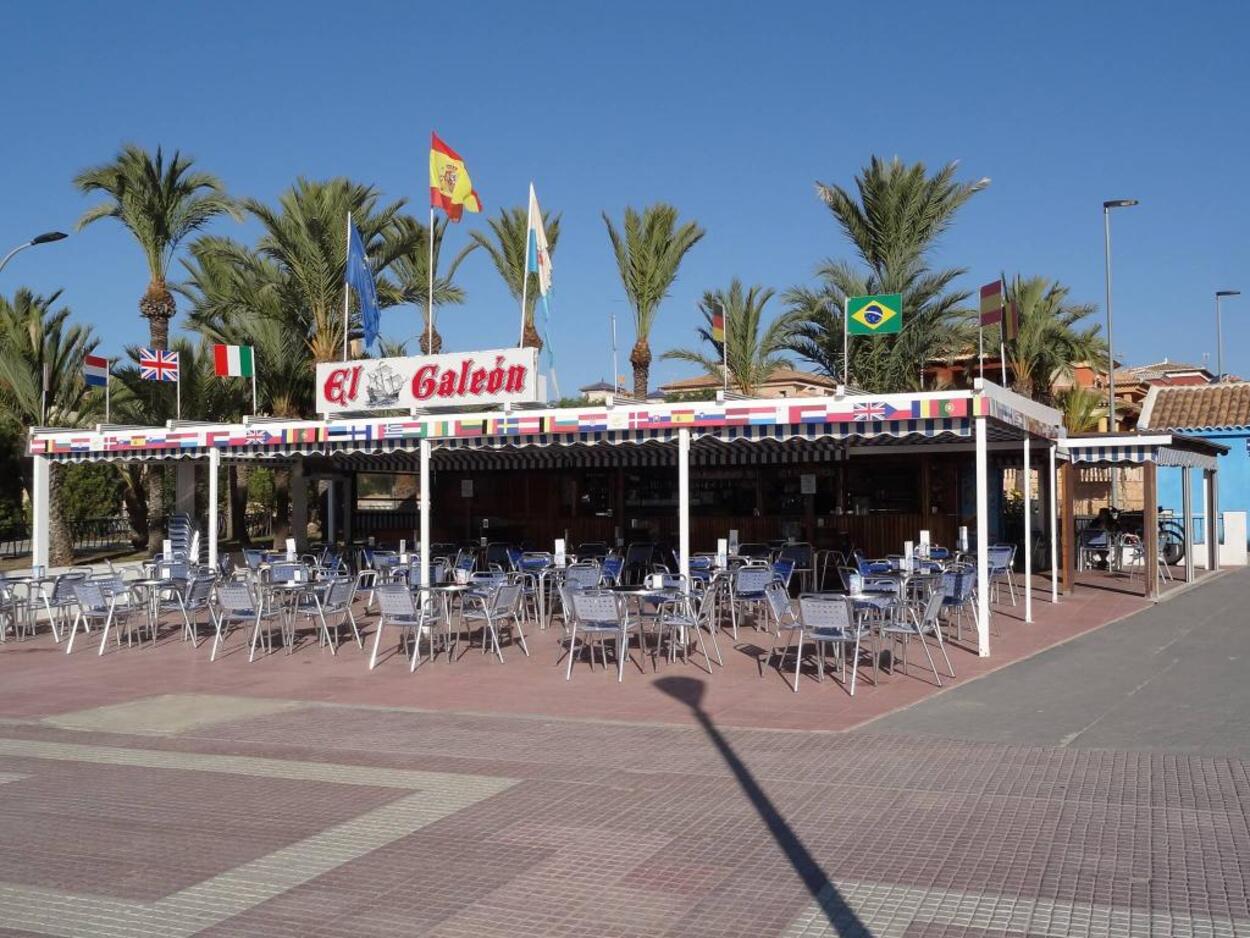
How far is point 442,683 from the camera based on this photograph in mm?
10969

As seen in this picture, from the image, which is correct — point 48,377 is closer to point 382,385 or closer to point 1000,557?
point 382,385

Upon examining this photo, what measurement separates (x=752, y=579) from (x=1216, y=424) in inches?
846

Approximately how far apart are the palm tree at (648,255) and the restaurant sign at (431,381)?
873 centimetres

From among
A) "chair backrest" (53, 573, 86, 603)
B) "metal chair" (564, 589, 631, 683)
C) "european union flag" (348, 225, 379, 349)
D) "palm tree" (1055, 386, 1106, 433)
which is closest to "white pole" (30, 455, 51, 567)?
"chair backrest" (53, 573, 86, 603)

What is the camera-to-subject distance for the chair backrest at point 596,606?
424 inches

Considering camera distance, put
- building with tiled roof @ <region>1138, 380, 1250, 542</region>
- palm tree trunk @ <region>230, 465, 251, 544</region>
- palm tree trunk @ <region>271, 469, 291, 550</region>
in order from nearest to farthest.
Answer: palm tree trunk @ <region>271, 469, 291, 550</region> < building with tiled roof @ <region>1138, 380, 1250, 542</region> < palm tree trunk @ <region>230, 465, 251, 544</region>

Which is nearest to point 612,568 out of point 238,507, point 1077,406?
point 238,507

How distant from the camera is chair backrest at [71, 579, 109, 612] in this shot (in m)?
13.6

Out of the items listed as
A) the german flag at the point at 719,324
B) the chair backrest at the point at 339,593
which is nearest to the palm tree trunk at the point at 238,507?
the german flag at the point at 719,324

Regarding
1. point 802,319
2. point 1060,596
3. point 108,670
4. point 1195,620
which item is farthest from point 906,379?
point 108,670

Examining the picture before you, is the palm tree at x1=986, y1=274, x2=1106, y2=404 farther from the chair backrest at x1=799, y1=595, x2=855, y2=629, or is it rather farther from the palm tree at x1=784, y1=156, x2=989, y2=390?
the chair backrest at x1=799, y1=595, x2=855, y2=629

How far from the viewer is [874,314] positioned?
655 inches

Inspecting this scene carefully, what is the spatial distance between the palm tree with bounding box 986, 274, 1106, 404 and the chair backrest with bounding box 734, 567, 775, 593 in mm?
16051

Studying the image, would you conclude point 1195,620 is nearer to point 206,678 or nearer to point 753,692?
point 753,692
